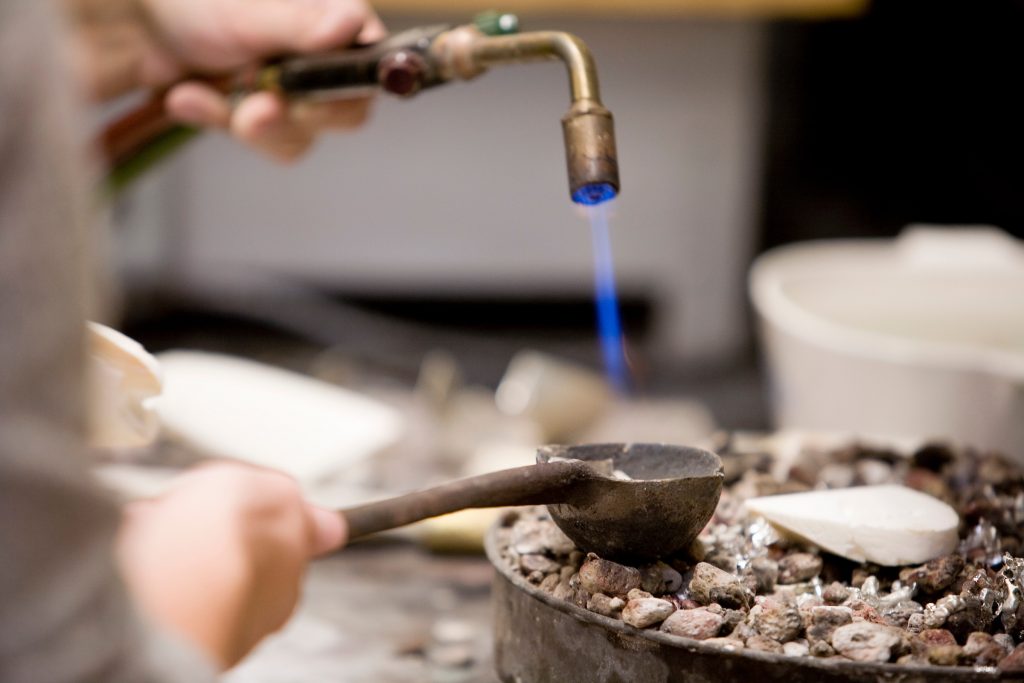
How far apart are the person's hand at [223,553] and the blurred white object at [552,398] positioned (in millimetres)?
858

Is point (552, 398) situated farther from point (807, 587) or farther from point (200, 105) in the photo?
point (807, 587)

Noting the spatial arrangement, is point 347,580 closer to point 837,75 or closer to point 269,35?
point 269,35

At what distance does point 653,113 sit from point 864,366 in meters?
1.87

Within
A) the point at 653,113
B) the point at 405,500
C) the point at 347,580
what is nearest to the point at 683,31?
the point at 653,113

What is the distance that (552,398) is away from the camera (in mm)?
1361

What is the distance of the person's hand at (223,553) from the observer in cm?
41

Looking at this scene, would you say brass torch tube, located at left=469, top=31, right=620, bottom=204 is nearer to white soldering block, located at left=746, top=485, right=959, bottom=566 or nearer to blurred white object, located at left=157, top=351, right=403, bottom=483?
white soldering block, located at left=746, top=485, right=959, bottom=566

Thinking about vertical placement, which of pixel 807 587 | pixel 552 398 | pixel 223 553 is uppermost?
pixel 223 553

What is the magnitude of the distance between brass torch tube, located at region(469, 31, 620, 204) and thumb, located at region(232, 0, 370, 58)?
0.35 m

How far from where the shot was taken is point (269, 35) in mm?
1037

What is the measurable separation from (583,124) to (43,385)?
366 millimetres

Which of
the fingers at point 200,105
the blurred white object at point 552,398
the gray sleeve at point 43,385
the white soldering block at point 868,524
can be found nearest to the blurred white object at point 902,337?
the blurred white object at point 552,398

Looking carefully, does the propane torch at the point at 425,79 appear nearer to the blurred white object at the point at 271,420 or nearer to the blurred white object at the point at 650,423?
the blurred white object at the point at 271,420

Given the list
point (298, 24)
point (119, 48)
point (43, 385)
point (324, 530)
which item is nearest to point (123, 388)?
point (324, 530)
